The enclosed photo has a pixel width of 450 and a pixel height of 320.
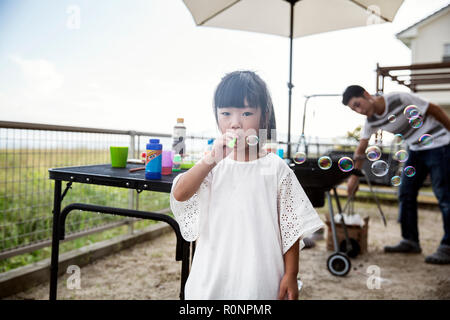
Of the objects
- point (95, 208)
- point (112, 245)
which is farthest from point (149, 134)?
point (95, 208)

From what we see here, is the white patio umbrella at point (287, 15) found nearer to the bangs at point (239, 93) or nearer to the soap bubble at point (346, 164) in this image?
the soap bubble at point (346, 164)

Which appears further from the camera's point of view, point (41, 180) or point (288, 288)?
point (41, 180)

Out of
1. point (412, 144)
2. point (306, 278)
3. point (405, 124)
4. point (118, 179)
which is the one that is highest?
point (405, 124)

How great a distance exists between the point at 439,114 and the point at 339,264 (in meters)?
1.50

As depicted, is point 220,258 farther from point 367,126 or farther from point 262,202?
point 367,126

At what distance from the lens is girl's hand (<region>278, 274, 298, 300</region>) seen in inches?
37.2

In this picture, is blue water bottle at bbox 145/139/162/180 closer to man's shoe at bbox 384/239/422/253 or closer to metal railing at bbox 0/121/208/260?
metal railing at bbox 0/121/208/260

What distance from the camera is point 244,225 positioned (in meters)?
0.96

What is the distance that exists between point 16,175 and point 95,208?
1.05m

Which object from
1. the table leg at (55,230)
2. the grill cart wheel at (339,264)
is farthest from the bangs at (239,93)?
the grill cart wheel at (339,264)

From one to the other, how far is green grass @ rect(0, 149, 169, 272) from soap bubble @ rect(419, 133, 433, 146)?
2729 mm

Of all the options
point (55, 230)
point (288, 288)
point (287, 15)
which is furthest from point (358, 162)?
point (55, 230)

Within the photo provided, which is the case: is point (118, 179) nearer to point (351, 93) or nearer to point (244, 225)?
point (244, 225)

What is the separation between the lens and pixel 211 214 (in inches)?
39.5
